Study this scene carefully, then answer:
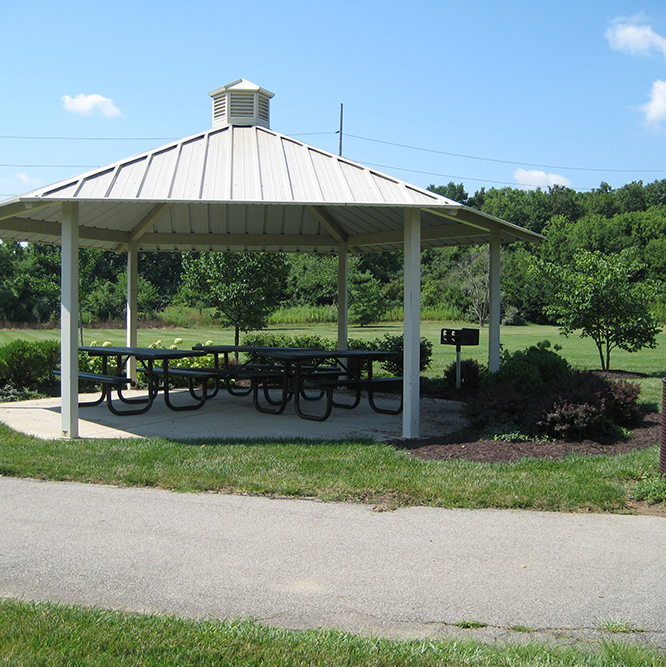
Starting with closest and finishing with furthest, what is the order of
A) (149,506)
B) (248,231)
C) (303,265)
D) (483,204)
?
(149,506) < (248,231) < (303,265) < (483,204)

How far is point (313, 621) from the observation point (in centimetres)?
346

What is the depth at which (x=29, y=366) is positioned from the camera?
39.8 ft

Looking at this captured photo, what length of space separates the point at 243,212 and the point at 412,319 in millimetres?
5291

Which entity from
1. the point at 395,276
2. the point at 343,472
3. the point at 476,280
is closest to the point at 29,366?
the point at 343,472

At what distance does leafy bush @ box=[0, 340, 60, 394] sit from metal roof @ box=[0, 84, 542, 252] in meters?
2.09

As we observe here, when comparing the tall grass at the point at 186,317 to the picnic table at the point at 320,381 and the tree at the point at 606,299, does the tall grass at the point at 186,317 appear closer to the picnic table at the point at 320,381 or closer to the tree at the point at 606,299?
the tree at the point at 606,299

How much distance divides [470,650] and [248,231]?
1053 centimetres

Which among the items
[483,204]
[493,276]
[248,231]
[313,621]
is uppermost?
[483,204]

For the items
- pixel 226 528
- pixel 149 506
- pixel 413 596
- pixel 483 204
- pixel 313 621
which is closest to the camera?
pixel 313 621

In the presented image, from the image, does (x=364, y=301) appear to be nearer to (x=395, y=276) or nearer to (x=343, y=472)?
(x=395, y=276)

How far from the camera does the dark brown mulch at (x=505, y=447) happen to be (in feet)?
23.6

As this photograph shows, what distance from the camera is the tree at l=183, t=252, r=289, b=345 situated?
16312 mm

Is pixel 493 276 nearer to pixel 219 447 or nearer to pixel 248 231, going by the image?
pixel 248 231

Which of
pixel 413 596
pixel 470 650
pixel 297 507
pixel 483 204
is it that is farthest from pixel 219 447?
pixel 483 204
